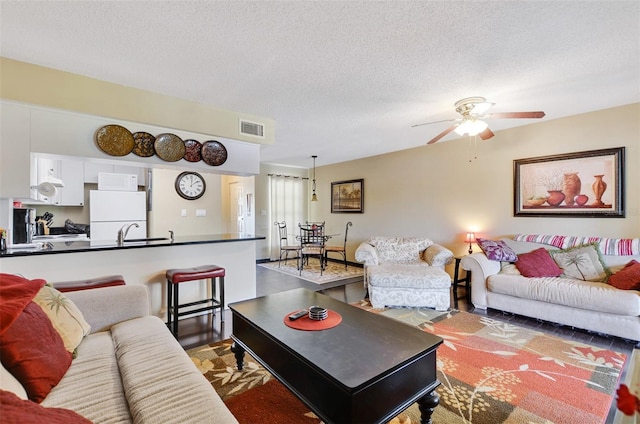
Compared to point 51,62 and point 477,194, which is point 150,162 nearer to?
point 51,62

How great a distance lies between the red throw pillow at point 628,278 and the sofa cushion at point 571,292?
0.07 metres

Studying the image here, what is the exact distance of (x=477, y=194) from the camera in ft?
14.4

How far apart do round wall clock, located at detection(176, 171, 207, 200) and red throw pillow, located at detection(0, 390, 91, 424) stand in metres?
4.58

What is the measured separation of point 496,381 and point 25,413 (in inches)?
98.0

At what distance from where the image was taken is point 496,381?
201 cm

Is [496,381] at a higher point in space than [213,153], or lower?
lower

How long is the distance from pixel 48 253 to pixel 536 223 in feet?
17.8

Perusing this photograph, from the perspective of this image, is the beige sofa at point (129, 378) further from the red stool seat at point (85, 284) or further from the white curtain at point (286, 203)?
the white curtain at point (286, 203)

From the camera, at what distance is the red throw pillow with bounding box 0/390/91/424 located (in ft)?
2.14

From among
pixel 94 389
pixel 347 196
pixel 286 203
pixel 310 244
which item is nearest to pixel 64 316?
pixel 94 389

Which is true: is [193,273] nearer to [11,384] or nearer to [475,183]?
[11,384]

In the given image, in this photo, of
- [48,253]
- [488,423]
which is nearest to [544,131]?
[488,423]

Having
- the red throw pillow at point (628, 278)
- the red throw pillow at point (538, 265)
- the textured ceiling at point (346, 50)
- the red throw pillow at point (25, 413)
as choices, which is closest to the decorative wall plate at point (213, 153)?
the textured ceiling at point (346, 50)

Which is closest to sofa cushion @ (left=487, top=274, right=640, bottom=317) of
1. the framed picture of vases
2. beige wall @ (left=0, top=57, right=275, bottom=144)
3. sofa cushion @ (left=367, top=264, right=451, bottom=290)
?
sofa cushion @ (left=367, top=264, right=451, bottom=290)
